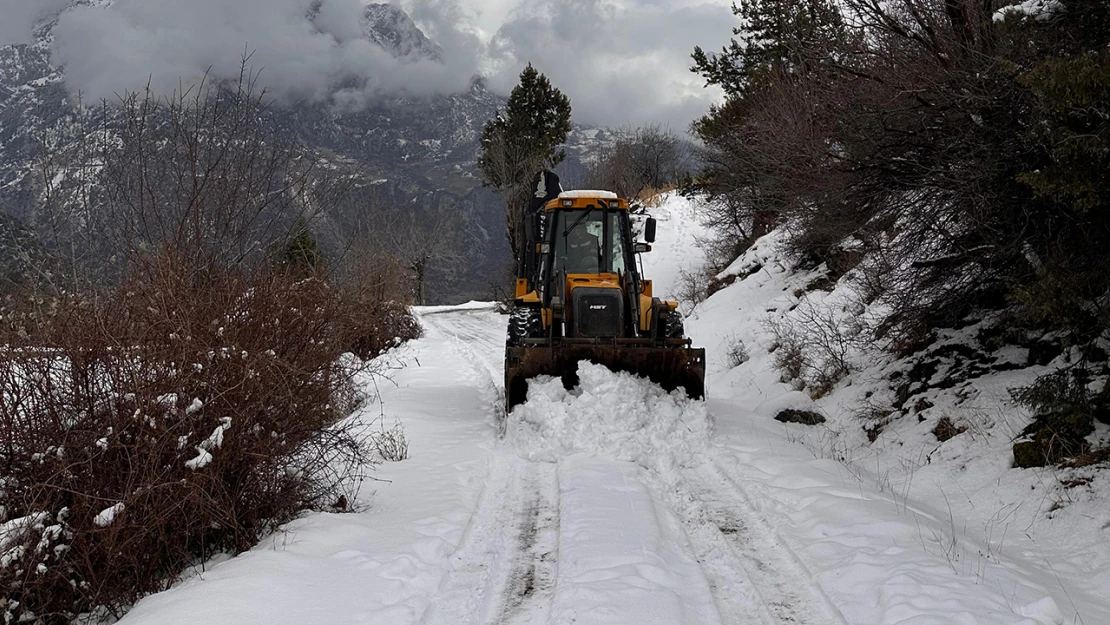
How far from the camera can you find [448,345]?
20.6 metres

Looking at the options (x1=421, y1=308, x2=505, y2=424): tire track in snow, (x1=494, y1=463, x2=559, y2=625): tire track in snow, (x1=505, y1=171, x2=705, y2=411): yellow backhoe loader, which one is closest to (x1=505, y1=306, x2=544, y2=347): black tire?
(x1=505, y1=171, x2=705, y2=411): yellow backhoe loader

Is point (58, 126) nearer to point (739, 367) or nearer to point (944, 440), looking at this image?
point (944, 440)

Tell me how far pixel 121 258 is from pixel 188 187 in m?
0.96

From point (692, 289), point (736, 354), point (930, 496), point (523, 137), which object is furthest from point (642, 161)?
point (930, 496)

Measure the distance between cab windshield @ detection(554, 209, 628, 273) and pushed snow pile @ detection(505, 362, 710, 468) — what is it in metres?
2.16

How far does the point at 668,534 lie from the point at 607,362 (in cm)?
394

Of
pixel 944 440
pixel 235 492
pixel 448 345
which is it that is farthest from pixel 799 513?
pixel 448 345

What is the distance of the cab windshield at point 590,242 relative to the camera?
1098 centimetres

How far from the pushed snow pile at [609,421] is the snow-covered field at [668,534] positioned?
26 mm

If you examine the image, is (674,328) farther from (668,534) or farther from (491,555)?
(491,555)

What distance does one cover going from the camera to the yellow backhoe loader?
947 centimetres

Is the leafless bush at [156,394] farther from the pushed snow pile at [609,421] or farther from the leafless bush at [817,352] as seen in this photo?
the leafless bush at [817,352]

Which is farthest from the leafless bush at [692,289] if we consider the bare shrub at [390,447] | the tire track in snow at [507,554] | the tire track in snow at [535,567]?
the tire track in snow at [535,567]

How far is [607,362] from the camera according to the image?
9406 mm
